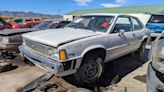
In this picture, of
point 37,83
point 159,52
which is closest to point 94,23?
point 37,83

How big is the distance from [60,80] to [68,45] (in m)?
1.36

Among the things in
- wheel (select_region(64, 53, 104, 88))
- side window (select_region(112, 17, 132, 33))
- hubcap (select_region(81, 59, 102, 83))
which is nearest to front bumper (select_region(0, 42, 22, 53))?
wheel (select_region(64, 53, 104, 88))

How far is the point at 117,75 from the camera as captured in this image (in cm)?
554

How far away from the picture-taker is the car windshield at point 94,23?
5.39 m

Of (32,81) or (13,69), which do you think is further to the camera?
(13,69)

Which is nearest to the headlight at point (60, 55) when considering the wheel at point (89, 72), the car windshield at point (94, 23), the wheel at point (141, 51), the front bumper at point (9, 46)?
the wheel at point (89, 72)

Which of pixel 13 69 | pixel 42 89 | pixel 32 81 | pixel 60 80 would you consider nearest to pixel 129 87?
pixel 60 80

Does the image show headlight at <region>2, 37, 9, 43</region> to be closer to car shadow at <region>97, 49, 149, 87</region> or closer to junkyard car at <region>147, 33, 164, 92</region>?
car shadow at <region>97, 49, 149, 87</region>

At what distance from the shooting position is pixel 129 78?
18.0ft

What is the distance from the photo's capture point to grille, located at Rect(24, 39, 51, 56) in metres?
4.45

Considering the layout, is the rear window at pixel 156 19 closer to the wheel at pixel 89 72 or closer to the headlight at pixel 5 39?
the wheel at pixel 89 72

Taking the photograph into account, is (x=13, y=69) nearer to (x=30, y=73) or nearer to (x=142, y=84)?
(x=30, y=73)

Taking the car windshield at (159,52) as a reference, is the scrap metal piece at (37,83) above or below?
below

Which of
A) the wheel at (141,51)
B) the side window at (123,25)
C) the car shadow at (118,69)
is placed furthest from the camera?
the wheel at (141,51)
